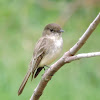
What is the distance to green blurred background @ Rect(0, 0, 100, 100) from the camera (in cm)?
543

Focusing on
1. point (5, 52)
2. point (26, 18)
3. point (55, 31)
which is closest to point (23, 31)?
point (26, 18)

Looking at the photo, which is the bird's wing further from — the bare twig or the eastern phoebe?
the bare twig

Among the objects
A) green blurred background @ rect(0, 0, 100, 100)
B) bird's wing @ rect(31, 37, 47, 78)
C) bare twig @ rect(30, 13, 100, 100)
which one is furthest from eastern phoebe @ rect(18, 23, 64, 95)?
green blurred background @ rect(0, 0, 100, 100)

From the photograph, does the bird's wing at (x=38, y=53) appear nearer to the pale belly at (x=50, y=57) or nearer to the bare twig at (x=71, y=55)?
the pale belly at (x=50, y=57)

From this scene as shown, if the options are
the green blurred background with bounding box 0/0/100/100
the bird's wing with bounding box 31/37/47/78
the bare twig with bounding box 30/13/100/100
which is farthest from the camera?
the green blurred background with bounding box 0/0/100/100

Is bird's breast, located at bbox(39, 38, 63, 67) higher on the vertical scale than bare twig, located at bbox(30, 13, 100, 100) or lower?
lower

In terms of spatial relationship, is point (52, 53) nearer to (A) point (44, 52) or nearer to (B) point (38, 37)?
(A) point (44, 52)

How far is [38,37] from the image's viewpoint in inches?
244

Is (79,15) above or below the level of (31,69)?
below

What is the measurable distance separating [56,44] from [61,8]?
2.96 meters

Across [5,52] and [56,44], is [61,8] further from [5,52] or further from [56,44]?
A: [56,44]

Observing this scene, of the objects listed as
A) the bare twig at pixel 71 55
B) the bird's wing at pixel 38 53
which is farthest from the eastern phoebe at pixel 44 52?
the bare twig at pixel 71 55

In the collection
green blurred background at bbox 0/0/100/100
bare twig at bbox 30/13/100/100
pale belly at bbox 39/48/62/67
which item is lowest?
green blurred background at bbox 0/0/100/100

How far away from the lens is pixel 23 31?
6465 mm
